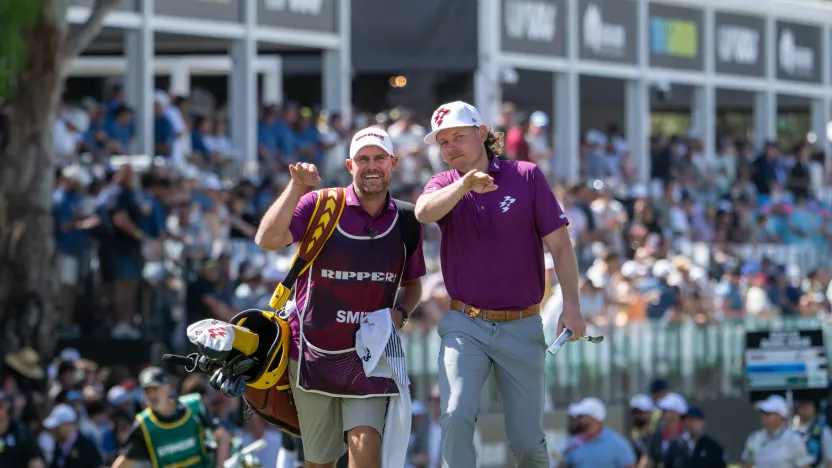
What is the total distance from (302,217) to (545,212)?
120 cm

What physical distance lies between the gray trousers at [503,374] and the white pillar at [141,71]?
14.0m

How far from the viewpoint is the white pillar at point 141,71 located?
22469 mm

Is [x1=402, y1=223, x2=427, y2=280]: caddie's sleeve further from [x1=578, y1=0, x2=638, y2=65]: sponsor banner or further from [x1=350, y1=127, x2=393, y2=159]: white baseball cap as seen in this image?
[x1=578, y1=0, x2=638, y2=65]: sponsor banner

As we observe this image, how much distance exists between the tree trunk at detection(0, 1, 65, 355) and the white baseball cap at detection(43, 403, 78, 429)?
3.34 meters

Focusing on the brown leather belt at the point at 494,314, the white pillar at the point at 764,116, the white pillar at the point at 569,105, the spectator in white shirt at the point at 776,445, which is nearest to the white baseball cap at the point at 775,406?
the spectator in white shirt at the point at 776,445

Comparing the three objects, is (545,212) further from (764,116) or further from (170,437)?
(764,116)

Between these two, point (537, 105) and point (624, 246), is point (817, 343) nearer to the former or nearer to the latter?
point (624, 246)

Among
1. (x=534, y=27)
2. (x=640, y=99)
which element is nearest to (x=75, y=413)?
(x=534, y=27)

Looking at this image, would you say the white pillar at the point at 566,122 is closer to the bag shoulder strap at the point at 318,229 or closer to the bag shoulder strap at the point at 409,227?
the bag shoulder strap at the point at 409,227

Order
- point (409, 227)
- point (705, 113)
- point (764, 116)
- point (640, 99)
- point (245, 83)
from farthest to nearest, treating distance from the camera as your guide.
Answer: point (764, 116) < point (705, 113) < point (640, 99) < point (245, 83) < point (409, 227)

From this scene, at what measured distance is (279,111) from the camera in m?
23.2

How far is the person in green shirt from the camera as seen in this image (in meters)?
11.7

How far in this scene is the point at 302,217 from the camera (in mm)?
8578

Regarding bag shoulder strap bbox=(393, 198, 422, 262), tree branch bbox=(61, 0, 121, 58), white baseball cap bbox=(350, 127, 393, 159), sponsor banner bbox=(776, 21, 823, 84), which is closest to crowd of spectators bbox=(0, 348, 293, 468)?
tree branch bbox=(61, 0, 121, 58)
